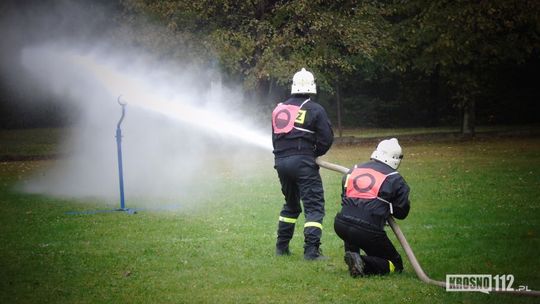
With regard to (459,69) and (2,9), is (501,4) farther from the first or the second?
(2,9)

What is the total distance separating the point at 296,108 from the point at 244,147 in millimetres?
21252

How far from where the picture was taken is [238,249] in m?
10.0

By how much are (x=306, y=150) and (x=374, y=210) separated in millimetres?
1437

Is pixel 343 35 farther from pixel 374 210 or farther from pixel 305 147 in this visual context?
pixel 374 210

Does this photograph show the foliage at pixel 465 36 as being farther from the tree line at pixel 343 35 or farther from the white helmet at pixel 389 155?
the white helmet at pixel 389 155

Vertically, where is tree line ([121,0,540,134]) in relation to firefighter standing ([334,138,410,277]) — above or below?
above

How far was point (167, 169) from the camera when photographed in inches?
850

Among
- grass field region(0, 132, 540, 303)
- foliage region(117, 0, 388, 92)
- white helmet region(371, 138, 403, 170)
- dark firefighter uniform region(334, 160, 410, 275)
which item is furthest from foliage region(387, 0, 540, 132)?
dark firefighter uniform region(334, 160, 410, 275)

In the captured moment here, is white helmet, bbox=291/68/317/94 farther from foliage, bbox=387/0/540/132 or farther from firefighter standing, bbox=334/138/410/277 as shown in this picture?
foliage, bbox=387/0/540/132

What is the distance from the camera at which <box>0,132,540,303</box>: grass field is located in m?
7.71

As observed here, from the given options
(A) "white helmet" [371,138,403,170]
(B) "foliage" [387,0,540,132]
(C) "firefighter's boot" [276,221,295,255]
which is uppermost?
(B) "foliage" [387,0,540,132]

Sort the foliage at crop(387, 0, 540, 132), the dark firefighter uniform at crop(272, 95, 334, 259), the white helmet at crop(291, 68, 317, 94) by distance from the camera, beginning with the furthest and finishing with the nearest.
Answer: the foliage at crop(387, 0, 540, 132)
the white helmet at crop(291, 68, 317, 94)
the dark firefighter uniform at crop(272, 95, 334, 259)

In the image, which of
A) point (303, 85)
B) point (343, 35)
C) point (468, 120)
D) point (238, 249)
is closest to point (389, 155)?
point (303, 85)

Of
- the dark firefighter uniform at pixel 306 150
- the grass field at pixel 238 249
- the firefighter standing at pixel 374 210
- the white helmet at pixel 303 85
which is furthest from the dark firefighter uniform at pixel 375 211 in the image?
the white helmet at pixel 303 85
